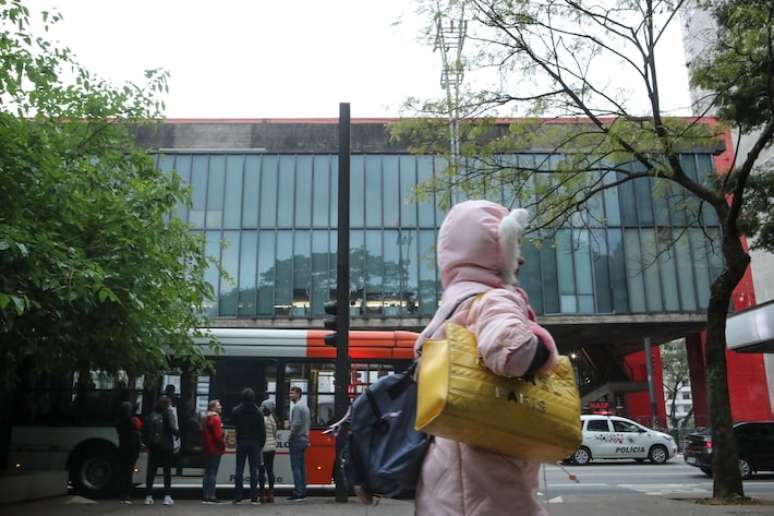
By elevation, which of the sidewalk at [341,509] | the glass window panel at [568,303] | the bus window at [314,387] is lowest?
the sidewalk at [341,509]

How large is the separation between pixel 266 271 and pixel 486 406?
2804 cm

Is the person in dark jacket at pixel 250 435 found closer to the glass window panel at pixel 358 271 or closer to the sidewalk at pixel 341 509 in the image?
the sidewalk at pixel 341 509

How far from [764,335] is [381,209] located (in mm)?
16960

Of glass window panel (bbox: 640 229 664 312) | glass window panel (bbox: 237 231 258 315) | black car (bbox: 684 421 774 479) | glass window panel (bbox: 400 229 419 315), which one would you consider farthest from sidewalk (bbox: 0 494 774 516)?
glass window panel (bbox: 640 229 664 312)

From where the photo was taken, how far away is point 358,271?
29359mm

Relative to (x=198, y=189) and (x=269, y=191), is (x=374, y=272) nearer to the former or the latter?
(x=269, y=191)

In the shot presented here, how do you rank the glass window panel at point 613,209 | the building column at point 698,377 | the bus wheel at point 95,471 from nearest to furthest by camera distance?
the bus wheel at point 95,471 < the glass window panel at point 613,209 < the building column at point 698,377

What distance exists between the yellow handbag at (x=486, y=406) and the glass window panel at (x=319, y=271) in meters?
26.9

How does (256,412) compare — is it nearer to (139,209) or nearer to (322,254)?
(139,209)

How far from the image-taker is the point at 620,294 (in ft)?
95.6

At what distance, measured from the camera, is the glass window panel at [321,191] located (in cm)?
2994

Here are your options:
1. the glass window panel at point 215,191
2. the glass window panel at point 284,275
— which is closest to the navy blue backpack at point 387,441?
the glass window panel at point 284,275

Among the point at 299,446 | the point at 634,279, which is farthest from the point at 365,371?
the point at 634,279

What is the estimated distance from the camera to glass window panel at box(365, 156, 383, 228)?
97.8 feet
